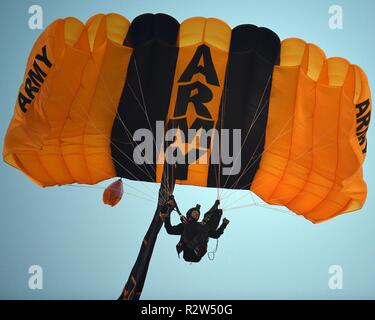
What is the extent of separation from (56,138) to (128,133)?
1.04 m

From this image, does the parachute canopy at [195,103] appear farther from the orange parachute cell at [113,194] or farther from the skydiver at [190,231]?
the skydiver at [190,231]

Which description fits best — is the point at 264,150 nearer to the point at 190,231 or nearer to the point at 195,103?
the point at 195,103

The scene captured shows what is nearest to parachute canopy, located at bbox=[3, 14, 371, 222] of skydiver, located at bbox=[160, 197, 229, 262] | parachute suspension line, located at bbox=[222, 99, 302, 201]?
parachute suspension line, located at bbox=[222, 99, 302, 201]

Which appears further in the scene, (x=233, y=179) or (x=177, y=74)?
(x=233, y=179)

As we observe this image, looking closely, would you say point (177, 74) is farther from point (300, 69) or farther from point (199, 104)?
point (300, 69)

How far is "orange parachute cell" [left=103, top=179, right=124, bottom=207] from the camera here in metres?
10.9

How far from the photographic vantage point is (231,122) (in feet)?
34.8

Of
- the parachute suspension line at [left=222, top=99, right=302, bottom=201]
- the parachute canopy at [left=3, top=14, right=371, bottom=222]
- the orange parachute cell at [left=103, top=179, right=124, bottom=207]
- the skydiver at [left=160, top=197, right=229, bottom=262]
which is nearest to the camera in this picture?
the skydiver at [left=160, top=197, right=229, bottom=262]

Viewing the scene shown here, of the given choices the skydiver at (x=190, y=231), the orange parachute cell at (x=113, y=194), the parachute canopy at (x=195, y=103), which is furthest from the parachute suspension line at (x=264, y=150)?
the orange parachute cell at (x=113, y=194)

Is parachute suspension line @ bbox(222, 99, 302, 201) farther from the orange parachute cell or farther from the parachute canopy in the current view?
the orange parachute cell

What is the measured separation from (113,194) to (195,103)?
1829mm

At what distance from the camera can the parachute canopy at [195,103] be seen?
9.98 meters

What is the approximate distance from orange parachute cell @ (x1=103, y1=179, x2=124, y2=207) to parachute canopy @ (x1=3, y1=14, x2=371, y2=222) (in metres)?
0.38
